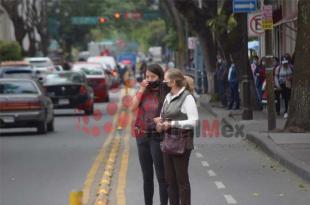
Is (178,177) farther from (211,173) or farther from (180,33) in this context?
(180,33)

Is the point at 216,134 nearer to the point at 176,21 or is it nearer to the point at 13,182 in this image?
the point at 13,182

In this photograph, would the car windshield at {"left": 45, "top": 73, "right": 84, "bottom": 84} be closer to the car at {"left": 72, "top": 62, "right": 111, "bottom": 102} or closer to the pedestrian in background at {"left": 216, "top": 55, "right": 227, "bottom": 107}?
the pedestrian in background at {"left": 216, "top": 55, "right": 227, "bottom": 107}

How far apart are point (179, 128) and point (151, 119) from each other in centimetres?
60

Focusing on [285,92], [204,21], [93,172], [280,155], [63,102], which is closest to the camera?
[93,172]

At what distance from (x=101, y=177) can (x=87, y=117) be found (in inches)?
726

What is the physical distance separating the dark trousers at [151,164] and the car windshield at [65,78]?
23.6m

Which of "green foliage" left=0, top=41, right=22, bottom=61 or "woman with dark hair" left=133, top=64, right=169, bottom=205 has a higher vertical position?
"woman with dark hair" left=133, top=64, right=169, bottom=205

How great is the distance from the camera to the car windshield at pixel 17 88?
25797 millimetres

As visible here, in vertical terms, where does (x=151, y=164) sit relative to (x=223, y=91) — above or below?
above

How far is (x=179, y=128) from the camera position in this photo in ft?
34.5

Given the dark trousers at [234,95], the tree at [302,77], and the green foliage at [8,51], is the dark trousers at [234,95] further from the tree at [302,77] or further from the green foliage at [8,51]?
the green foliage at [8,51]

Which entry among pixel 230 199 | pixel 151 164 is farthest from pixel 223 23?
pixel 151 164

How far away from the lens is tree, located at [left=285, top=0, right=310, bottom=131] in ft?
68.4

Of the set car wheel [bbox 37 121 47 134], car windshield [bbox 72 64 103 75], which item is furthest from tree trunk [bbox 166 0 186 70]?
car wheel [bbox 37 121 47 134]
